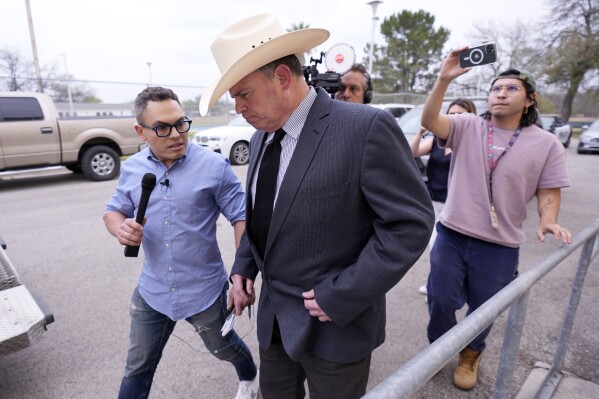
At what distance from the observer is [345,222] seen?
1.34 meters

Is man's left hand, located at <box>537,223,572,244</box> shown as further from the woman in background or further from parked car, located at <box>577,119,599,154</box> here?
parked car, located at <box>577,119,599,154</box>

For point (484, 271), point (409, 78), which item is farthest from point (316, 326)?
point (409, 78)

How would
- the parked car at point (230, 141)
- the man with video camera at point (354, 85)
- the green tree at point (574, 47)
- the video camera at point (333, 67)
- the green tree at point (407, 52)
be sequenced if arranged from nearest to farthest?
1. the video camera at point (333, 67)
2. the man with video camera at point (354, 85)
3. the parked car at point (230, 141)
4. the green tree at point (574, 47)
5. the green tree at point (407, 52)

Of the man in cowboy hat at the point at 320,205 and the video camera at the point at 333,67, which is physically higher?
the video camera at the point at 333,67

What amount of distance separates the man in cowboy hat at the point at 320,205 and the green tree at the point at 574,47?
33.8 meters

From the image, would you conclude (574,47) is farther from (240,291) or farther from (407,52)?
(240,291)

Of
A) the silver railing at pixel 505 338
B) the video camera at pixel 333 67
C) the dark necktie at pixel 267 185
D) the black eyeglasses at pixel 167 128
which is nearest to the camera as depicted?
the silver railing at pixel 505 338

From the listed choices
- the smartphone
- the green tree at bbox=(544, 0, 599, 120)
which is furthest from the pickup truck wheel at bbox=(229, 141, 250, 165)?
the green tree at bbox=(544, 0, 599, 120)

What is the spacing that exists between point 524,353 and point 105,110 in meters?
24.1

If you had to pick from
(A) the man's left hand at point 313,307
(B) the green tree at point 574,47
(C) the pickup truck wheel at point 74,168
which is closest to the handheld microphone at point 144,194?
(A) the man's left hand at point 313,307

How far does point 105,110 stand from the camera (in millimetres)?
22047

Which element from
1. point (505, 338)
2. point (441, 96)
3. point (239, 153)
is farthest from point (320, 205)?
point (239, 153)

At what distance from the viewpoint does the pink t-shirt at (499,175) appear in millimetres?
2162

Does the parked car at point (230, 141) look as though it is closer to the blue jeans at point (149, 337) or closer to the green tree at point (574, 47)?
the blue jeans at point (149, 337)
